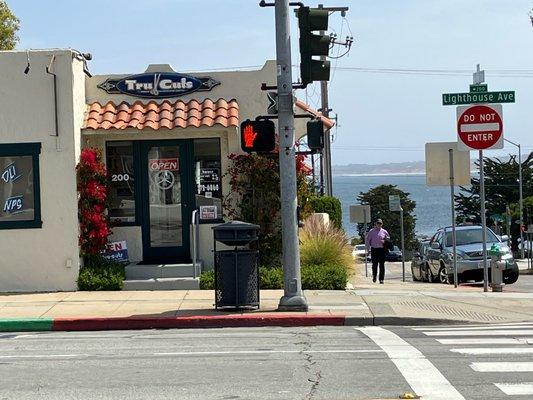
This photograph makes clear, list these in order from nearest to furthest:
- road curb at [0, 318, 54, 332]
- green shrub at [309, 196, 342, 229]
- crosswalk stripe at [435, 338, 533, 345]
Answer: crosswalk stripe at [435, 338, 533, 345], road curb at [0, 318, 54, 332], green shrub at [309, 196, 342, 229]

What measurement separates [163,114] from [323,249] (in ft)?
14.1

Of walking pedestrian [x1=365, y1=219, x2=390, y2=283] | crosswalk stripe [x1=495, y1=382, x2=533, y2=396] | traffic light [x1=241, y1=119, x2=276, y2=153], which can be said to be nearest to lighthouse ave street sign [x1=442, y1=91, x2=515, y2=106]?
traffic light [x1=241, y1=119, x2=276, y2=153]

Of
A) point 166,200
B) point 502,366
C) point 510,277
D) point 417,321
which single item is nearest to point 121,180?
point 166,200

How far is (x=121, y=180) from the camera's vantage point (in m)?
18.9

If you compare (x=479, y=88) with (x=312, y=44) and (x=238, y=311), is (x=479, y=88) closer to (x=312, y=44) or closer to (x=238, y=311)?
(x=312, y=44)

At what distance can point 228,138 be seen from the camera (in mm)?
18734

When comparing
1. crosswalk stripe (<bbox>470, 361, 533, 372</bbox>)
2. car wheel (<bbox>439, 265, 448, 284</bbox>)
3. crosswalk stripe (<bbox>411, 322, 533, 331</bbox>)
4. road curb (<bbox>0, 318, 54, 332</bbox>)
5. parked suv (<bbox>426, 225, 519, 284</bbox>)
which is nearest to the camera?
crosswalk stripe (<bbox>470, 361, 533, 372</bbox>)

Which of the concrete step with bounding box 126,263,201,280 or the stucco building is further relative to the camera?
the concrete step with bounding box 126,263,201,280

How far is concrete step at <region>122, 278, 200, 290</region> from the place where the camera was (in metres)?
17.8

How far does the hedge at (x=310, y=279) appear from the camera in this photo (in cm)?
1759

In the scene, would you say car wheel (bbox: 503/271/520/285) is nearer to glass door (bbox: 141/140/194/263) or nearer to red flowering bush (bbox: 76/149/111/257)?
glass door (bbox: 141/140/194/263)

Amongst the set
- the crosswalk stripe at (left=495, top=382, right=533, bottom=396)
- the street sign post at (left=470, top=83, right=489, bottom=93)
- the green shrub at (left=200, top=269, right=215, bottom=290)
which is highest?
the street sign post at (left=470, top=83, right=489, bottom=93)

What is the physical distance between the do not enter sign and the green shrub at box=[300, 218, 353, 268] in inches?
138

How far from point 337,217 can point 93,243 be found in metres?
12.7
